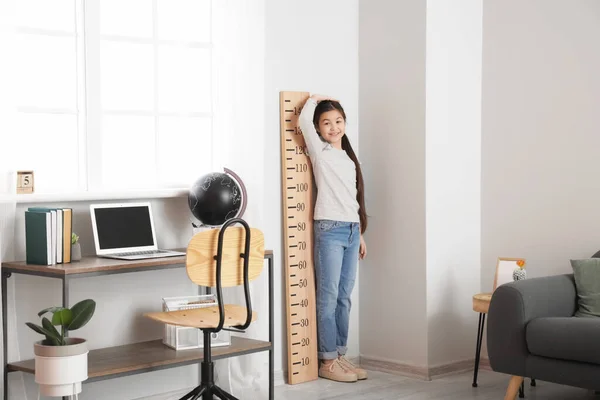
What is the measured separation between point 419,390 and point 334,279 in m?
0.76

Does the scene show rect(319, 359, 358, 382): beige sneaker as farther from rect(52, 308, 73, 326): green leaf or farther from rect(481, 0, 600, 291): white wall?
rect(52, 308, 73, 326): green leaf

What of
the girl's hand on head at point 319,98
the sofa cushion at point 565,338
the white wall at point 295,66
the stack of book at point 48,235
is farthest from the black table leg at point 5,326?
the sofa cushion at point 565,338

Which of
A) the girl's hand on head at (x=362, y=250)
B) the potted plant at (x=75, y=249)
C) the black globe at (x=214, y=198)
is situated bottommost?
the girl's hand on head at (x=362, y=250)

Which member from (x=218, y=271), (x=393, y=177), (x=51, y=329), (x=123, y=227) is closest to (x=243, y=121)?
(x=123, y=227)

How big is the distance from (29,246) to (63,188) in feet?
1.46

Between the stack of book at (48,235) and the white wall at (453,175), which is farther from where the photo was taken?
the white wall at (453,175)

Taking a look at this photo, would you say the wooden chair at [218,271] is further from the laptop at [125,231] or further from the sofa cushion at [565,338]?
the sofa cushion at [565,338]

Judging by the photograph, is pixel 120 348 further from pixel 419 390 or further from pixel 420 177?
pixel 420 177

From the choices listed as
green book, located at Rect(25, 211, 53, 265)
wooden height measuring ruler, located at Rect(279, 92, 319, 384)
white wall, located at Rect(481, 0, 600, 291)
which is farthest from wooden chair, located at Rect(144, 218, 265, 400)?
white wall, located at Rect(481, 0, 600, 291)

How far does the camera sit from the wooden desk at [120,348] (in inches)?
141

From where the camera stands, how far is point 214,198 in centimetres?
414

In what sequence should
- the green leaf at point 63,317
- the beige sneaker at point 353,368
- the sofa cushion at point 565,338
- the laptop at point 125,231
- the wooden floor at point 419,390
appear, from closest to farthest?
the green leaf at point 63,317 < the sofa cushion at point 565,338 < the laptop at point 125,231 < the wooden floor at point 419,390 < the beige sneaker at point 353,368

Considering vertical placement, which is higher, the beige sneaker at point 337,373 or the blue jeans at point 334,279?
the blue jeans at point 334,279

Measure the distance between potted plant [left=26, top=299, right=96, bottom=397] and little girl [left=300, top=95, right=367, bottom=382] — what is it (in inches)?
67.6
